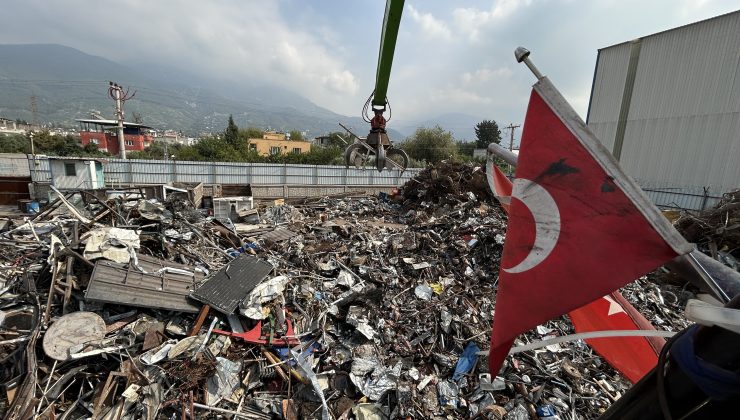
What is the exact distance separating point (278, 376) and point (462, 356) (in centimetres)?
247

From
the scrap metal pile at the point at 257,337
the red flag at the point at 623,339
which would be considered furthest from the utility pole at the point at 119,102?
the red flag at the point at 623,339

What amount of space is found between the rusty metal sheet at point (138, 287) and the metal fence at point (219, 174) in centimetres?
1270

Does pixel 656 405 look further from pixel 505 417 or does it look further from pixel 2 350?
pixel 2 350

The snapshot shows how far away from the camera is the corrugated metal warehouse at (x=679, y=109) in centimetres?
1234

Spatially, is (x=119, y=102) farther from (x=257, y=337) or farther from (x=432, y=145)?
(x=432, y=145)

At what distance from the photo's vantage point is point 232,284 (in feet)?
16.0

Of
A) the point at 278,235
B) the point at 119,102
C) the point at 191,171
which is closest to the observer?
the point at 278,235

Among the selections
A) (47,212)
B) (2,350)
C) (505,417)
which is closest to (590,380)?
(505,417)

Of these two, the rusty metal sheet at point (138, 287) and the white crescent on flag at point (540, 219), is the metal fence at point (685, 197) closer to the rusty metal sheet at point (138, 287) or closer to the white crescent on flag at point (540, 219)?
the white crescent on flag at point (540, 219)

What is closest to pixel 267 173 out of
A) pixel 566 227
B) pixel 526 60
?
pixel 526 60

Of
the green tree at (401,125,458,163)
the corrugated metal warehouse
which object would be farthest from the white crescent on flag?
the green tree at (401,125,458,163)

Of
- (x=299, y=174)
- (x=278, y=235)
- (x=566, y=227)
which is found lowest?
(x=278, y=235)

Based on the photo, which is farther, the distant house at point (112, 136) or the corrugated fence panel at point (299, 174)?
the distant house at point (112, 136)

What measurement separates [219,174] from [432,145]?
23.2 metres
